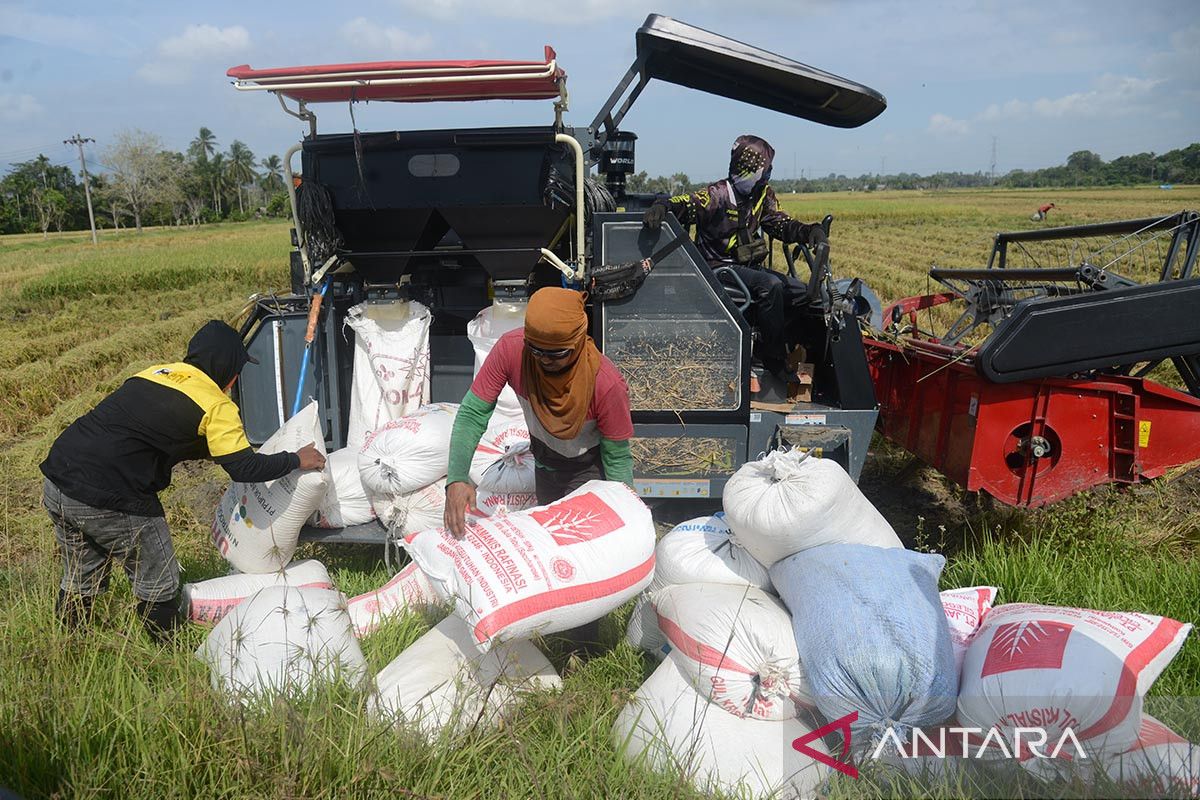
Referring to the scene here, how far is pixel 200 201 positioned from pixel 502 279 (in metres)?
83.0

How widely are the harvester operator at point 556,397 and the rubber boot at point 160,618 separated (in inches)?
47.1

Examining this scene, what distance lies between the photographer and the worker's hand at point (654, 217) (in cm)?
A: 383

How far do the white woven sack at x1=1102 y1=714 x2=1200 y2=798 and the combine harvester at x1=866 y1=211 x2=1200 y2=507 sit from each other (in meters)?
1.86

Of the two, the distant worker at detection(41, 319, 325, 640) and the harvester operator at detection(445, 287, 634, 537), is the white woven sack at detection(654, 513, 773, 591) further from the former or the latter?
the distant worker at detection(41, 319, 325, 640)

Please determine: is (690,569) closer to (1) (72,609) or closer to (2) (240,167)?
(1) (72,609)

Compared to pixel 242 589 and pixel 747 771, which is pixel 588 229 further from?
pixel 747 771

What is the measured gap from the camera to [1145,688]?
83.1 inches

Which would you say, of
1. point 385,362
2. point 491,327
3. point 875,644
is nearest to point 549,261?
point 491,327

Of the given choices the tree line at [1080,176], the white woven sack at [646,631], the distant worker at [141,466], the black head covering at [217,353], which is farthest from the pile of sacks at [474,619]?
the tree line at [1080,176]

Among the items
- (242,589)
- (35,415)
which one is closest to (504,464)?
(242,589)

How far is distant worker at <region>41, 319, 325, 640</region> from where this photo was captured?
2912mm

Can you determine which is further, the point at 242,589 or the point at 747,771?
the point at 242,589

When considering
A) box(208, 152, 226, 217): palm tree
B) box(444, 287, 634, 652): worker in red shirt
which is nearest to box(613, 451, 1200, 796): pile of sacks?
box(444, 287, 634, 652): worker in red shirt

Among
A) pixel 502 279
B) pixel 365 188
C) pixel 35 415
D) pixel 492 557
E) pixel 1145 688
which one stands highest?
pixel 365 188
